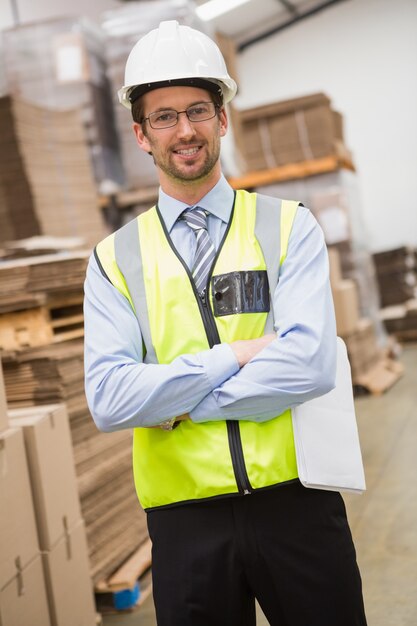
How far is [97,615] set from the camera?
3965 mm

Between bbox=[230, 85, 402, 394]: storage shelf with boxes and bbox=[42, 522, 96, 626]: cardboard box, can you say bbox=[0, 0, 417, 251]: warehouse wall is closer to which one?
bbox=[230, 85, 402, 394]: storage shelf with boxes

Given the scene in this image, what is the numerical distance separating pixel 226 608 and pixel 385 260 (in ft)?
35.8

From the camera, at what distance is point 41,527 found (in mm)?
3518

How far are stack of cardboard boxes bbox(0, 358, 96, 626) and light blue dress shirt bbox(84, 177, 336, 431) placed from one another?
1.25m

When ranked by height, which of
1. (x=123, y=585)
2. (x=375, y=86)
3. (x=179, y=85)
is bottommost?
(x=123, y=585)

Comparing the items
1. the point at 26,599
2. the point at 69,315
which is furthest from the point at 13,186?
the point at 26,599

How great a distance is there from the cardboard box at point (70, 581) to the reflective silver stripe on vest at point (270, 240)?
1.87m

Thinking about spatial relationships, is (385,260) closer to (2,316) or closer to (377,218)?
(377,218)

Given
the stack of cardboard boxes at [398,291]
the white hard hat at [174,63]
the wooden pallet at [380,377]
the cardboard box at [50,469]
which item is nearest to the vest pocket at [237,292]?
the white hard hat at [174,63]

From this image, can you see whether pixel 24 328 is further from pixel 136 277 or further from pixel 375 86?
pixel 375 86

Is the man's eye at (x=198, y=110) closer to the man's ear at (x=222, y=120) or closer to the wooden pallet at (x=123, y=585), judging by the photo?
the man's ear at (x=222, y=120)

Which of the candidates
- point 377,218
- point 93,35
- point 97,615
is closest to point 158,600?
point 97,615

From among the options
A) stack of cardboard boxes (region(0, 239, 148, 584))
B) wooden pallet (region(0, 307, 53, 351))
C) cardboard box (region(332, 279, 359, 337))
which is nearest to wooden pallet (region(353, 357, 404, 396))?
cardboard box (region(332, 279, 359, 337))

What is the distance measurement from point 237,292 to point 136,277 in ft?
0.90
